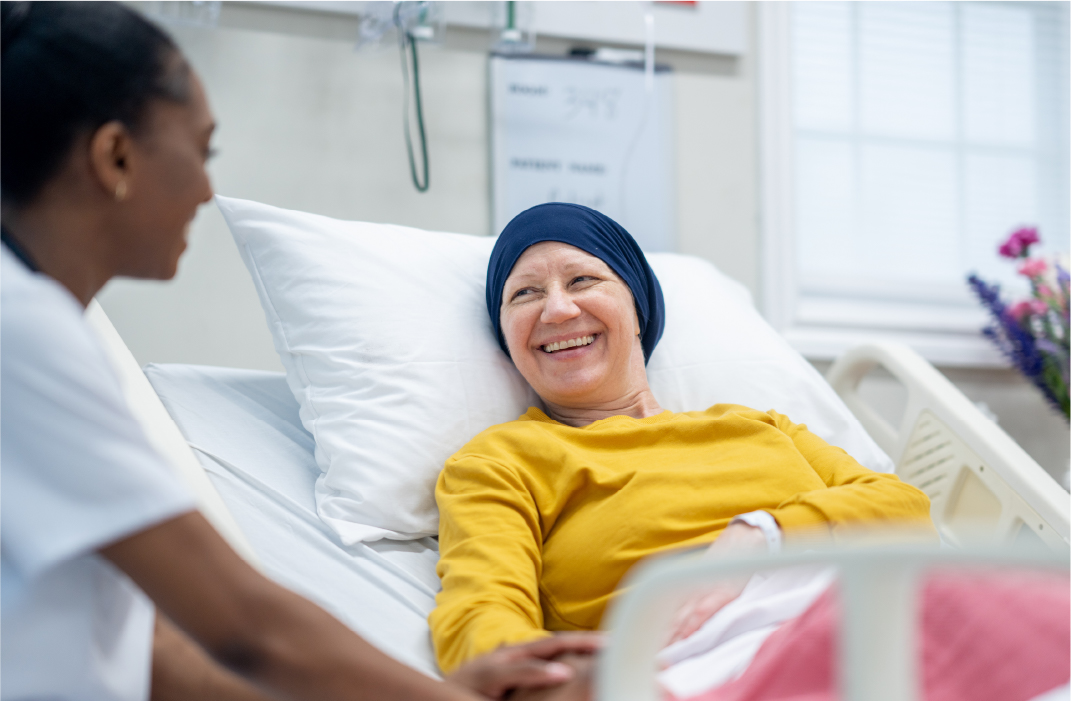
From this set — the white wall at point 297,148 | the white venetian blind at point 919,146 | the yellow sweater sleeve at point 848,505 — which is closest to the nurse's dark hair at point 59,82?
the yellow sweater sleeve at point 848,505

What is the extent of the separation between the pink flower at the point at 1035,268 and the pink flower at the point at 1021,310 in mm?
76

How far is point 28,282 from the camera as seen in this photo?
0.62 meters

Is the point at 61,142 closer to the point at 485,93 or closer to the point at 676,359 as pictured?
the point at 676,359

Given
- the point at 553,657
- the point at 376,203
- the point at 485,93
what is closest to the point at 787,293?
the point at 485,93

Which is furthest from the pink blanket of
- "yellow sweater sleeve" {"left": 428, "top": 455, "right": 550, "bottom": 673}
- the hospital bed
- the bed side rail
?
the bed side rail

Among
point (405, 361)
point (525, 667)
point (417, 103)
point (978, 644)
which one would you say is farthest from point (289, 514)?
point (417, 103)

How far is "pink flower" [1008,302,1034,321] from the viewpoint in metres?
2.09

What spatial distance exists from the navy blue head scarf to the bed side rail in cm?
55

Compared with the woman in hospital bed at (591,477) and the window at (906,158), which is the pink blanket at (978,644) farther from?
the window at (906,158)

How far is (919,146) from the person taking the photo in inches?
97.0

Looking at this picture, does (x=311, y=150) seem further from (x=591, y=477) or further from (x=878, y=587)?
(x=878, y=587)

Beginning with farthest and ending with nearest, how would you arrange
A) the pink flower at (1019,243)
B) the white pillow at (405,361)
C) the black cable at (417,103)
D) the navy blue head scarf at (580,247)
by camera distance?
the pink flower at (1019,243) → the black cable at (417,103) → the navy blue head scarf at (580,247) → the white pillow at (405,361)

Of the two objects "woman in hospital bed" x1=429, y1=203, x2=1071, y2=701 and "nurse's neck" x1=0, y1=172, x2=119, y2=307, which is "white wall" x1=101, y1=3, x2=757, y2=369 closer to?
"woman in hospital bed" x1=429, y1=203, x2=1071, y2=701

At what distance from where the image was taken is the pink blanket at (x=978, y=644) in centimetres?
70
